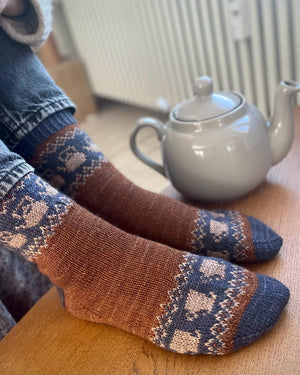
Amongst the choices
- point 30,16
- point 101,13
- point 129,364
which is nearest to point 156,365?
point 129,364

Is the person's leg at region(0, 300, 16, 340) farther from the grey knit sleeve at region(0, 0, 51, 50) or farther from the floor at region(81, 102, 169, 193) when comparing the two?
the floor at region(81, 102, 169, 193)

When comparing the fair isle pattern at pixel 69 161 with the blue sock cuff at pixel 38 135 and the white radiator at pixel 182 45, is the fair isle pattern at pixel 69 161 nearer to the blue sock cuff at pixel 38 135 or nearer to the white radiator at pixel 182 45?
the blue sock cuff at pixel 38 135

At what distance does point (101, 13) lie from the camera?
1838 millimetres

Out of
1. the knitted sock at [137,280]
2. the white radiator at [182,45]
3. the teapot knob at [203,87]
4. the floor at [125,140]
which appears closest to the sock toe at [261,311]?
the knitted sock at [137,280]

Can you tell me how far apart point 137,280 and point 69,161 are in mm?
186

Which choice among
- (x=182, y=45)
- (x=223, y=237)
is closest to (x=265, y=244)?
(x=223, y=237)

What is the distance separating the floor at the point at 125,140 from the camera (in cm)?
133

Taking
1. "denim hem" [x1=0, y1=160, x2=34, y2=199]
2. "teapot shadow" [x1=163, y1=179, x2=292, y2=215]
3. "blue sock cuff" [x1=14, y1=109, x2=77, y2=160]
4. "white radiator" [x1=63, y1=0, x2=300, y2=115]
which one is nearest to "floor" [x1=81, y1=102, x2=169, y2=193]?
"white radiator" [x1=63, y1=0, x2=300, y2=115]

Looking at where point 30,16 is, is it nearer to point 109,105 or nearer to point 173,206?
point 173,206

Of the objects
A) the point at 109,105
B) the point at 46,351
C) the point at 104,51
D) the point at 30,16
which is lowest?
the point at 109,105

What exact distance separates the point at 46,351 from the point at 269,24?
1.12m

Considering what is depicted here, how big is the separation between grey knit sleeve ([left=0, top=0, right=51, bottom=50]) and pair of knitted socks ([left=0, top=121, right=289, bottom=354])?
0.14 m

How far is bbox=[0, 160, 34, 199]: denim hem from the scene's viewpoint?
1.12ft

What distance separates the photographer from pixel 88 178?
0.48 m
